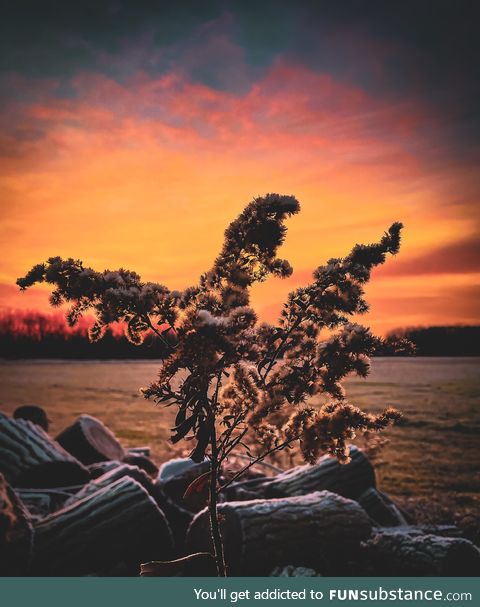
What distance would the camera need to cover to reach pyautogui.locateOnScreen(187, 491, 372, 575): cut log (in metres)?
5.23

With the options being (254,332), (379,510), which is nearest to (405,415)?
(379,510)

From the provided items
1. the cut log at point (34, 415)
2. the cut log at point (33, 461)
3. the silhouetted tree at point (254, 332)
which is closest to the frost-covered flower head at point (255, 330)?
the silhouetted tree at point (254, 332)

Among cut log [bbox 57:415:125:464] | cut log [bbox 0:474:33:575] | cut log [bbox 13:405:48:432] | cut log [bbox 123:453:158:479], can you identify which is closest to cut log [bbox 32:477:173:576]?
cut log [bbox 0:474:33:575]

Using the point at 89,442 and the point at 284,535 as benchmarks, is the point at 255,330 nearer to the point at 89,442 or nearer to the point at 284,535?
the point at 284,535

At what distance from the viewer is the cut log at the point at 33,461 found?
Result: 7133 millimetres

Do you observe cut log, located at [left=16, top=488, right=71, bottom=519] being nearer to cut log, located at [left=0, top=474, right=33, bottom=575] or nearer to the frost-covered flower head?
cut log, located at [left=0, top=474, right=33, bottom=575]

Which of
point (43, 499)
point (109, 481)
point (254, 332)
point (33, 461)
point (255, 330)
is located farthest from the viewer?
point (33, 461)

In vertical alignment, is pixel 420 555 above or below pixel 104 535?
below

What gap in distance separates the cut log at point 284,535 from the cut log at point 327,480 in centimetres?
111

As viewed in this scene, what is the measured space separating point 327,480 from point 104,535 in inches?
121

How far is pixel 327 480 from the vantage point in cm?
692

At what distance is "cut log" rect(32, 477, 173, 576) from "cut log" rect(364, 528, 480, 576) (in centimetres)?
229

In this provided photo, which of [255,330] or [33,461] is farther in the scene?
[33,461]
